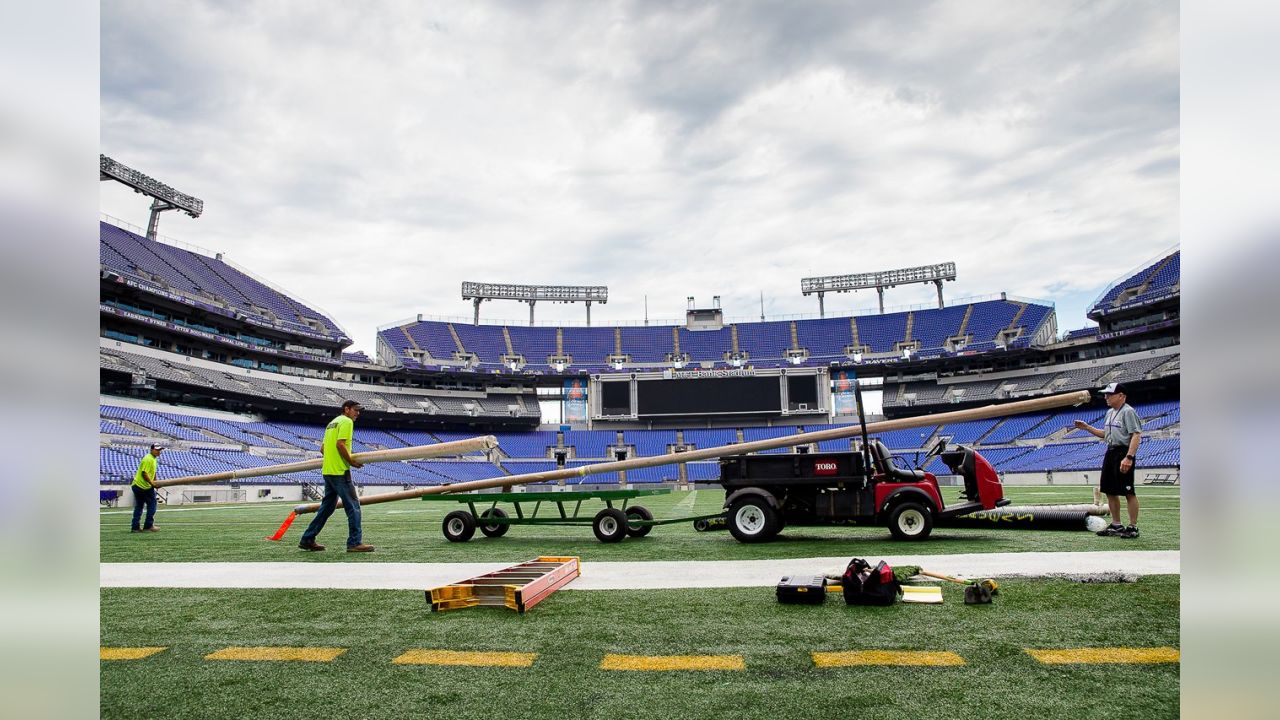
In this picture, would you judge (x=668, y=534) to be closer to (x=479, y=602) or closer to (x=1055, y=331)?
(x=479, y=602)

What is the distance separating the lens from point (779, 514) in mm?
8898

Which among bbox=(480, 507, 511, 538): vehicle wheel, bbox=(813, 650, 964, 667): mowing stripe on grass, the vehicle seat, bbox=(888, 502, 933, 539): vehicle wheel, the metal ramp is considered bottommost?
bbox=(480, 507, 511, 538): vehicle wheel

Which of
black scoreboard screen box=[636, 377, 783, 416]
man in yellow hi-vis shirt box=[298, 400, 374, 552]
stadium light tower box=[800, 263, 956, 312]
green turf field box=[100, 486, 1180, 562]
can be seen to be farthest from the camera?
stadium light tower box=[800, 263, 956, 312]

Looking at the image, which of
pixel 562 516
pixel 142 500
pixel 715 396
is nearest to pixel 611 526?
pixel 562 516

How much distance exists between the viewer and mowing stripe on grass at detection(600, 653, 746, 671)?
3.26 m

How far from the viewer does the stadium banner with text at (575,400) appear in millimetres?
63281

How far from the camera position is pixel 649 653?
3.51 meters

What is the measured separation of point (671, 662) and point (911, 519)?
21.2ft

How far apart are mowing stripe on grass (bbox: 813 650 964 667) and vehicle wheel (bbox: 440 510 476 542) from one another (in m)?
7.55

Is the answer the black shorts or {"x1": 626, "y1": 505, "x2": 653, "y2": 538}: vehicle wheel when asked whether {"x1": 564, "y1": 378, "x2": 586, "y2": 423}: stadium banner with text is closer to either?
{"x1": 626, "y1": 505, "x2": 653, "y2": 538}: vehicle wheel

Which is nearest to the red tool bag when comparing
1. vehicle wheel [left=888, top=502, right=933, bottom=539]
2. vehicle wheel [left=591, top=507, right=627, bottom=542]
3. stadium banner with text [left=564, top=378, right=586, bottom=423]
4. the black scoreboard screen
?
vehicle wheel [left=888, top=502, right=933, bottom=539]

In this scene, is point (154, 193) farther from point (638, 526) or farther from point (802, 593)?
point (802, 593)

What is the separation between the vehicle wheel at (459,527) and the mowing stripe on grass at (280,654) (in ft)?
21.0
